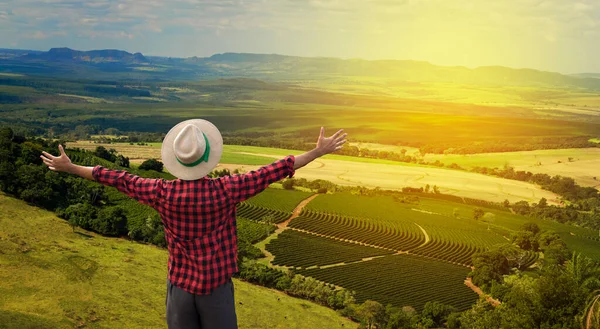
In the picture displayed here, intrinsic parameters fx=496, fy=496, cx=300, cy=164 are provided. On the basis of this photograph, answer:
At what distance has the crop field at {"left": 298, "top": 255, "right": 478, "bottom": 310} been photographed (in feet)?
177

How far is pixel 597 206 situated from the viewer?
4200 inches

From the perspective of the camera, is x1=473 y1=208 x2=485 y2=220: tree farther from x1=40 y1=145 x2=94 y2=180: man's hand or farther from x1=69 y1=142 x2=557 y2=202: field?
x1=40 y1=145 x2=94 y2=180: man's hand

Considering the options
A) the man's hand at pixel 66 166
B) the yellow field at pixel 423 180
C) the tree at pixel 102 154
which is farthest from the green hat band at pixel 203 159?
the yellow field at pixel 423 180

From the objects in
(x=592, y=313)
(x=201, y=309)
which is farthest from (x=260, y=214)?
(x=201, y=309)

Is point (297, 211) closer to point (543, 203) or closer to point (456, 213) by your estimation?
point (456, 213)

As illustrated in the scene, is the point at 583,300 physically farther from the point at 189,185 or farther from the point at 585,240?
the point at 585,240

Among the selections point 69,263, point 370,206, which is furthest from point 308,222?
point 69,263

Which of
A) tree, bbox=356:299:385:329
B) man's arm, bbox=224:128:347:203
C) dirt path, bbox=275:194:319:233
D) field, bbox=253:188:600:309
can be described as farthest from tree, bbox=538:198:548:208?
man's arm, bbox=224:128:347:203

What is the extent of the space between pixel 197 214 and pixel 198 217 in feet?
0.11

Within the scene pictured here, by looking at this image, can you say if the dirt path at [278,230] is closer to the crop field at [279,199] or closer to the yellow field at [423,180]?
the crop field at [279,199]

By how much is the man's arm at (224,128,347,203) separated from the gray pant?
954 mm

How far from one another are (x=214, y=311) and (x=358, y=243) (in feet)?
228

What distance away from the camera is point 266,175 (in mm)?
5098

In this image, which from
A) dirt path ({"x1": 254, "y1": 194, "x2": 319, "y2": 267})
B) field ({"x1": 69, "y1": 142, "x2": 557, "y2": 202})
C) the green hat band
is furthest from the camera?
field ({"x1": 69, "y1": 142, "x2": 557, "y2": 202})
